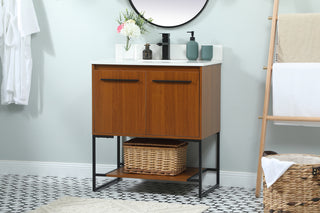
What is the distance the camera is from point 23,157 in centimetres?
381

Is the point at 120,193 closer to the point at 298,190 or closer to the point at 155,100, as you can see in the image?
the point at 155,100

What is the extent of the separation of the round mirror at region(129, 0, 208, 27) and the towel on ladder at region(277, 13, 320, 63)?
0.58m

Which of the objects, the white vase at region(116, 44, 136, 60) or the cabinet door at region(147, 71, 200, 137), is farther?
the white vase at region(116, 44, 136, 60)

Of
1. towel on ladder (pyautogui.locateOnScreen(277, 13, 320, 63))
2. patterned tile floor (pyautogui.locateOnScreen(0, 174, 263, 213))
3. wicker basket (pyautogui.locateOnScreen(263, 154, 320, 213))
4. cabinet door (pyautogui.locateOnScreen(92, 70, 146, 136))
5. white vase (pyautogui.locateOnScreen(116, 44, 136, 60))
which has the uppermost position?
towel on ladder (pyautogui.locateOnScreen(277, 13, 320, 63))

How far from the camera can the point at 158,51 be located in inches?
136

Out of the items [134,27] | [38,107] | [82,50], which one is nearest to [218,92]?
[134,27]

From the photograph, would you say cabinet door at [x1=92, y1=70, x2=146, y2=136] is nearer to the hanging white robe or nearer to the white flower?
the white flower

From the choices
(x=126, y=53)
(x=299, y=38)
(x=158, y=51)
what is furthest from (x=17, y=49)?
(x=299, y=38)

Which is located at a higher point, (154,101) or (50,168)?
(154,101)

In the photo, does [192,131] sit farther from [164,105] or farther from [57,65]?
[57,65]

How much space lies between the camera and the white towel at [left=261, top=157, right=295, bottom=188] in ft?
8.37

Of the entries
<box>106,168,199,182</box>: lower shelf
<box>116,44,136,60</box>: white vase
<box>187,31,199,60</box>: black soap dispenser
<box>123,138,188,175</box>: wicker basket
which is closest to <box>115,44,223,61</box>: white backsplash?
<box>116,44,136,60</box>: white vase

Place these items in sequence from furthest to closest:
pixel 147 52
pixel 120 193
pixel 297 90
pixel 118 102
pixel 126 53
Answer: pixel 126 53 → pixel 147 52 → pixel 120 193 → pixel 118 102 → pixel 297 90

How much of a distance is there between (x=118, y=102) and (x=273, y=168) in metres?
1.01
